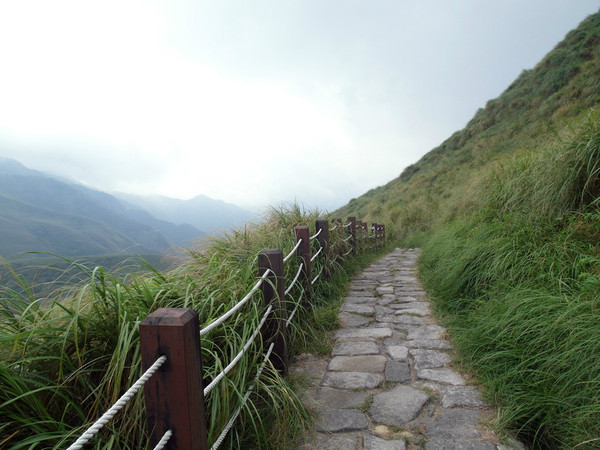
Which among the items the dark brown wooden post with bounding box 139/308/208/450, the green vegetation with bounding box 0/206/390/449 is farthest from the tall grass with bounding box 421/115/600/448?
the dark brown wooden post with bounding box 139/308/208/450

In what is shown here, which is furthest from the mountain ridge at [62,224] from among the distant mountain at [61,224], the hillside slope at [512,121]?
the hillside slope at [512,121]

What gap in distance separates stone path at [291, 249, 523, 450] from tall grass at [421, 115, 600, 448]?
0.19 m

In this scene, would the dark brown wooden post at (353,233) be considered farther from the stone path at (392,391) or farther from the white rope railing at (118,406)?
the white rope railing at (118,406)

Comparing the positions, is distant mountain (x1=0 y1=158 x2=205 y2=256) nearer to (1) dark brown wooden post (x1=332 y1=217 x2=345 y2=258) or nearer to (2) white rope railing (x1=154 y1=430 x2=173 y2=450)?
(1) dark brown wooden post (x1=332 y1=217 x2=345 y2=258)

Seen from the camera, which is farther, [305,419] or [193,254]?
[193,254]

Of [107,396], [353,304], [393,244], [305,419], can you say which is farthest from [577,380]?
[393,244]

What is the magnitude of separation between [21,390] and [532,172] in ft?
15.4

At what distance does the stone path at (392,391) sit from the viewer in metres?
1.80

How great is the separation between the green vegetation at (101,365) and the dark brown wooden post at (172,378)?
0.27 metres

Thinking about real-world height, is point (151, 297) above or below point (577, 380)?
above

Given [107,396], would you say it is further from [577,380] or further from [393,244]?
[393,244]

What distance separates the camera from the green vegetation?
4.10 feet

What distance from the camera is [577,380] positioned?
166 cm

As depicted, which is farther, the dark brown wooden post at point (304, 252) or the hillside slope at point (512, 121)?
the hillside slope at point (512, 121)
